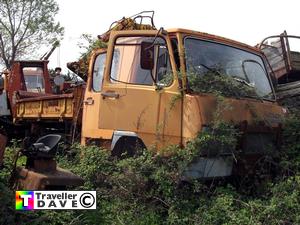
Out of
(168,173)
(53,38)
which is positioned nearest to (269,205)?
(168,173)

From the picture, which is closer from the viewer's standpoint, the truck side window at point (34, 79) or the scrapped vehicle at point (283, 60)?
the scrapped vehicle at point (283, 60)

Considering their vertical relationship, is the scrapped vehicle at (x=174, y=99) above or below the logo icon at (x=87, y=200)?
above

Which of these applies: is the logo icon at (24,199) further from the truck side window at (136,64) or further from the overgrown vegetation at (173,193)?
the truck side window at (136,64)

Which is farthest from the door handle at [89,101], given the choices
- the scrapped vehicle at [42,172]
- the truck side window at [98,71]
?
the scrapped vehicle at [42,172]

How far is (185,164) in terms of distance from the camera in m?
5.50

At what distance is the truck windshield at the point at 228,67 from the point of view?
20.4ft

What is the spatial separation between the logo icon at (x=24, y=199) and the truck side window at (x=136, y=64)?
2.25 metres

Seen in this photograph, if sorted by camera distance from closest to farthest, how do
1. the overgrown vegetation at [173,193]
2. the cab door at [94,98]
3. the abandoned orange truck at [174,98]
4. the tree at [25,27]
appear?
the overgrown vegetation at [173,193] < the abandoned orange truck at [174,98] < the cab door at [94,98] < the tree at [25,27]

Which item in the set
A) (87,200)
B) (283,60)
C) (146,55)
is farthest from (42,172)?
(283,60)

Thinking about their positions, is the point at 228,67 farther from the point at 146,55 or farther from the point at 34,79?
the point at 34,79

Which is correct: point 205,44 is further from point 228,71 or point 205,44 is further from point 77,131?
point 77,131

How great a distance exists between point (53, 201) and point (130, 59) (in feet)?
8.54

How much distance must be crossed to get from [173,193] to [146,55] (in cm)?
180

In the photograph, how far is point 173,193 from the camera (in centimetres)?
555
